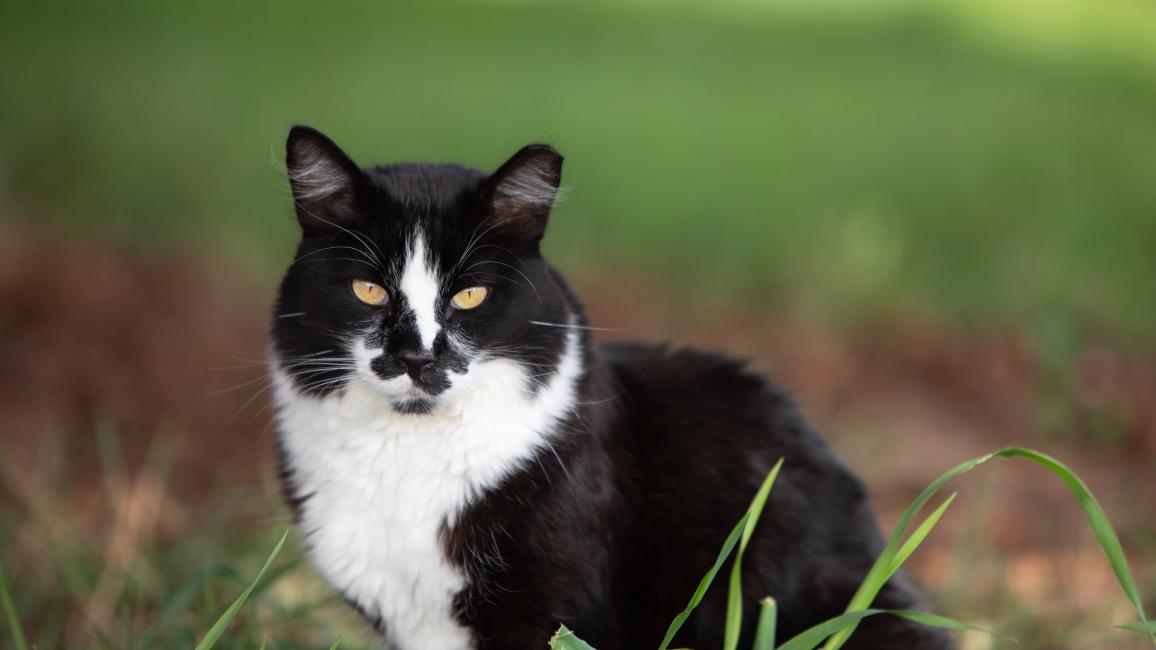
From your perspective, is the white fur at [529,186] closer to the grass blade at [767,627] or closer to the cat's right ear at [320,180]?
the cat's right ear at [320,180]

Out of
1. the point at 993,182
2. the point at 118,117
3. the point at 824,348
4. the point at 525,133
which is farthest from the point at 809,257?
the point at 118,117

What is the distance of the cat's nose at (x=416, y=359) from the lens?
77.7 inches

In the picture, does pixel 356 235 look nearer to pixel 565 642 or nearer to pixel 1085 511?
pixel 565 642

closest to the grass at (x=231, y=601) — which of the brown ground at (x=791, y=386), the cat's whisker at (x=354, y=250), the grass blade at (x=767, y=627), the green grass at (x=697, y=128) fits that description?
the grass blade at (x=767, y=627)

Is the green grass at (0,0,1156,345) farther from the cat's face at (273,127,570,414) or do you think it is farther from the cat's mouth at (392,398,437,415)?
the cat's mouth at (392,398,437,415)

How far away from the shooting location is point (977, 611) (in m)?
3.21

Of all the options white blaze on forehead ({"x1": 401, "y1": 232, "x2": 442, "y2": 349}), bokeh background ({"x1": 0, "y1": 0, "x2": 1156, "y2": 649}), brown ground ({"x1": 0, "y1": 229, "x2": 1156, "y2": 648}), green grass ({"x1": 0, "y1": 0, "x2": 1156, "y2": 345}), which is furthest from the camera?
green grass ({"x1": 0, "y1": 0, "x2": 1156, "y2": 345})

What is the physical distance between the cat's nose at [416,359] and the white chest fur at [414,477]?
12cm

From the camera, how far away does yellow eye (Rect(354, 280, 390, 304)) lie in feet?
6.77

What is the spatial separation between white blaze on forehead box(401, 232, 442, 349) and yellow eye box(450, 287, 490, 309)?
0.16ft

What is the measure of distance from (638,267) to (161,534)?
2893mm

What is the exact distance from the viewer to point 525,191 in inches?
83.0

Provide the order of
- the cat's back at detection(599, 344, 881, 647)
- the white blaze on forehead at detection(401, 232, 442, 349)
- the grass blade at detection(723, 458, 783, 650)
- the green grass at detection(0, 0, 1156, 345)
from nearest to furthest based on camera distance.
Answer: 1. the grass blade at detection(723, 458, 783, 650)
2. the white blaze on forehead at detection(401, 232, 442, 349)
3. the cat's back at detection(599, 344, 881, 647)
4. the green grass at detection(0, 0, 1156, 345)

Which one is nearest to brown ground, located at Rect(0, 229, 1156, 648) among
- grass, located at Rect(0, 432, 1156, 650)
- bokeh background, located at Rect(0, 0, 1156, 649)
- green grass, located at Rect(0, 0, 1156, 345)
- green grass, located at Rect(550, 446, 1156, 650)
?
bokeh background, located at Rect(0, 0, 1156, 649)
